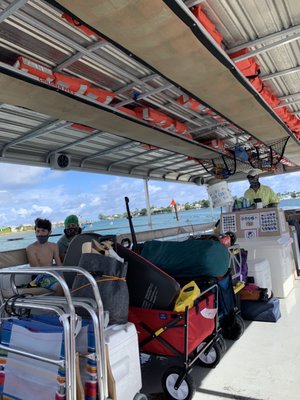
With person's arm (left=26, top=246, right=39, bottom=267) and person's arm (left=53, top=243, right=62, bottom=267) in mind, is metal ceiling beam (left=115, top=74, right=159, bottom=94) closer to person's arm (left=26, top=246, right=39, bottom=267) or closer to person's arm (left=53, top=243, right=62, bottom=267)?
person's arm (left=53, top=243, right=62, bottom=267)

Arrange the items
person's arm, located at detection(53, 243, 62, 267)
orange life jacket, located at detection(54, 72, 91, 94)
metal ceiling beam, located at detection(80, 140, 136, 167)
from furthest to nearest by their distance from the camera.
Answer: metal ceiling beam, located at detection(80, 140, 136, 167), person's arm, located at detection(53, 243, 62, 267), orange life jacket, located at detection(54, 72, 91, 94)

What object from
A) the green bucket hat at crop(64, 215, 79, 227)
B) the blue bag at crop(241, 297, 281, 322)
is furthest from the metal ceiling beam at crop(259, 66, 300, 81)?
the green bucket hat at crop(64, 215, 79, 227)

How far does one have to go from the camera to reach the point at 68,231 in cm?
376

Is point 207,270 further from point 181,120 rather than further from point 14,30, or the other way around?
point 181,120

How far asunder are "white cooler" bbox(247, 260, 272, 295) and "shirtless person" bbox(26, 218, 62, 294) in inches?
86.6

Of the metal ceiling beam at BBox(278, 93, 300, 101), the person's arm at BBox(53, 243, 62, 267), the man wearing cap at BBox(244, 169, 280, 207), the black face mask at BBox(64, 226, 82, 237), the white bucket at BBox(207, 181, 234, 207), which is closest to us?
the person's arm at BBox(53, 243, 62, 267)

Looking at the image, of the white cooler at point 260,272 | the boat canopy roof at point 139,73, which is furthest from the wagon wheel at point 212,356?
the boat canopy roof at point 139,73

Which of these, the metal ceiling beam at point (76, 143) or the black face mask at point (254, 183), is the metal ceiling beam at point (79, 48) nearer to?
the metal ceiling beam at point (76, 143)

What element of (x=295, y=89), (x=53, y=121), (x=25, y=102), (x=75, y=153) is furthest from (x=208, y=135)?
(x=25, y=102)

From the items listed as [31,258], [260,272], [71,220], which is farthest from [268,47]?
[31,258]

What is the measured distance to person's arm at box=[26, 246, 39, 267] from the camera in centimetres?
321

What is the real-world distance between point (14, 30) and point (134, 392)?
276 cm

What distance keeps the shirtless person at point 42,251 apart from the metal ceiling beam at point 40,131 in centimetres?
148

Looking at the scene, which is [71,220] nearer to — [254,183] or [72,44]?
[72,44]
